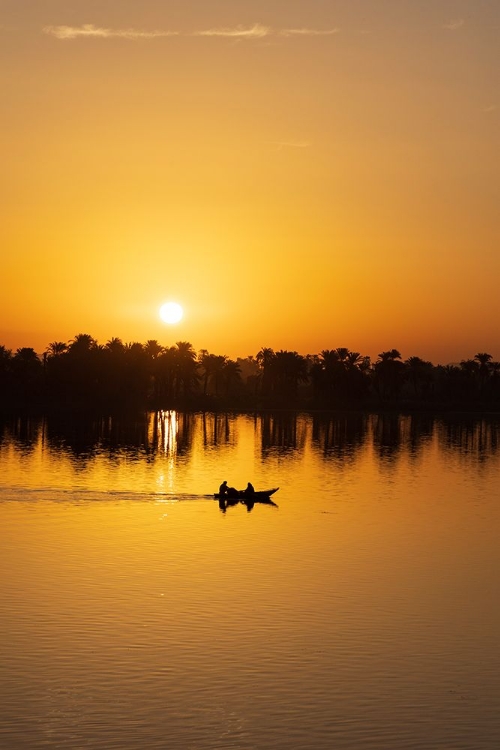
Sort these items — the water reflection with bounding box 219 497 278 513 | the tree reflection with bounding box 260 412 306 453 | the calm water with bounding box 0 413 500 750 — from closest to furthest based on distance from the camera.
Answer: the calm water with bounding box 0 413 500 750 → the water reflection with bounding box 219 497 278 513 → the tree reflection with bounding box 260 412 306 453

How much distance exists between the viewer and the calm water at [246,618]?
886 inches

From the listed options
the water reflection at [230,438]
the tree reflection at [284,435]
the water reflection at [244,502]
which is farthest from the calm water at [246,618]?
the tree reflection at [284,435]

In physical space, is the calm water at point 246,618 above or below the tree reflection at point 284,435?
below

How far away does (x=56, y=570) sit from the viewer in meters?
39.0

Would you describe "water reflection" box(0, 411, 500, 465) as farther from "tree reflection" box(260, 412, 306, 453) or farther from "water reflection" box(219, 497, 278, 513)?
"water reflection" box(219, 497, 278, 513)

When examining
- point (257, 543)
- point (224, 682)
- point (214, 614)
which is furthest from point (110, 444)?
point (224, 682)

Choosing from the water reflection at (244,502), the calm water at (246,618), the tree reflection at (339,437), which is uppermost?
the tree reflection at (339,437)

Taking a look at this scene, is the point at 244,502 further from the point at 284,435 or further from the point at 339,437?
the point at 284,435

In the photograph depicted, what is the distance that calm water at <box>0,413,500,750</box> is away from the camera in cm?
2250

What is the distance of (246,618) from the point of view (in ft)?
105

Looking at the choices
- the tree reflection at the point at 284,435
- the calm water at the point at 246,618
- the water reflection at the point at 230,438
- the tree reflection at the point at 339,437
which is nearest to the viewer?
the calm water at the point at 246,618

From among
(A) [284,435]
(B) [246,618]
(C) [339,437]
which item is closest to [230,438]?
(A) [284,435]

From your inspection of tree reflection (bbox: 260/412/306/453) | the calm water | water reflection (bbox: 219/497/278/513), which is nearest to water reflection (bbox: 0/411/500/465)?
tree reflection (bbox: 260/412/306/453)

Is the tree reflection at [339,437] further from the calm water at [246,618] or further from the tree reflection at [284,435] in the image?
the calm water at [246,618]
